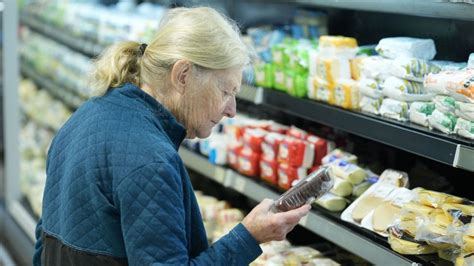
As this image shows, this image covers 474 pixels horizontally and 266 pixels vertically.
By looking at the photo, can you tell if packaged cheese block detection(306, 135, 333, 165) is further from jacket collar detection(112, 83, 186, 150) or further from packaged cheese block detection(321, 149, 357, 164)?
jacket collar detection(112, 83, 186, 150)

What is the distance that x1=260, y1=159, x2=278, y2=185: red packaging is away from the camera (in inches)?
113

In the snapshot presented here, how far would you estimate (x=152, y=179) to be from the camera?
1688mm

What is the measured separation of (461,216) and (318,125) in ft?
3.79

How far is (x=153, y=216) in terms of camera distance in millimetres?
1680

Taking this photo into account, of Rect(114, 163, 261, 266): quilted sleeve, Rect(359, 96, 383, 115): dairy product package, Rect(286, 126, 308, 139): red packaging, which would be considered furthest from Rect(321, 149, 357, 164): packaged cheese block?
Rect(114, 163, 261, 266): quilted sleeve

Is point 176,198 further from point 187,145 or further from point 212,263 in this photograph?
point 187,145

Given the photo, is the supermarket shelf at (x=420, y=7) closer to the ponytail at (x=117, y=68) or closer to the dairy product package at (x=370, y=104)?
the dairy product package at (x=370, y=104)

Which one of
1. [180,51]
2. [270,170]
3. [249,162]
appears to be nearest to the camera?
[180,51]

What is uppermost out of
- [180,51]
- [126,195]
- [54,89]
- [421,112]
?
[180,51]

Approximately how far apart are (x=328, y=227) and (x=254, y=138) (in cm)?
64

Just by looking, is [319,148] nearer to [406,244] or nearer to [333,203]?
Result: [333,203]

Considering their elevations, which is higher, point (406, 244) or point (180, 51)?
point (180, 51)

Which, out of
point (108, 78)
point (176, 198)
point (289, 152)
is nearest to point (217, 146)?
point (289, 152)

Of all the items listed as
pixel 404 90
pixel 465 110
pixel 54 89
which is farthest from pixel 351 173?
pixel 54 89
